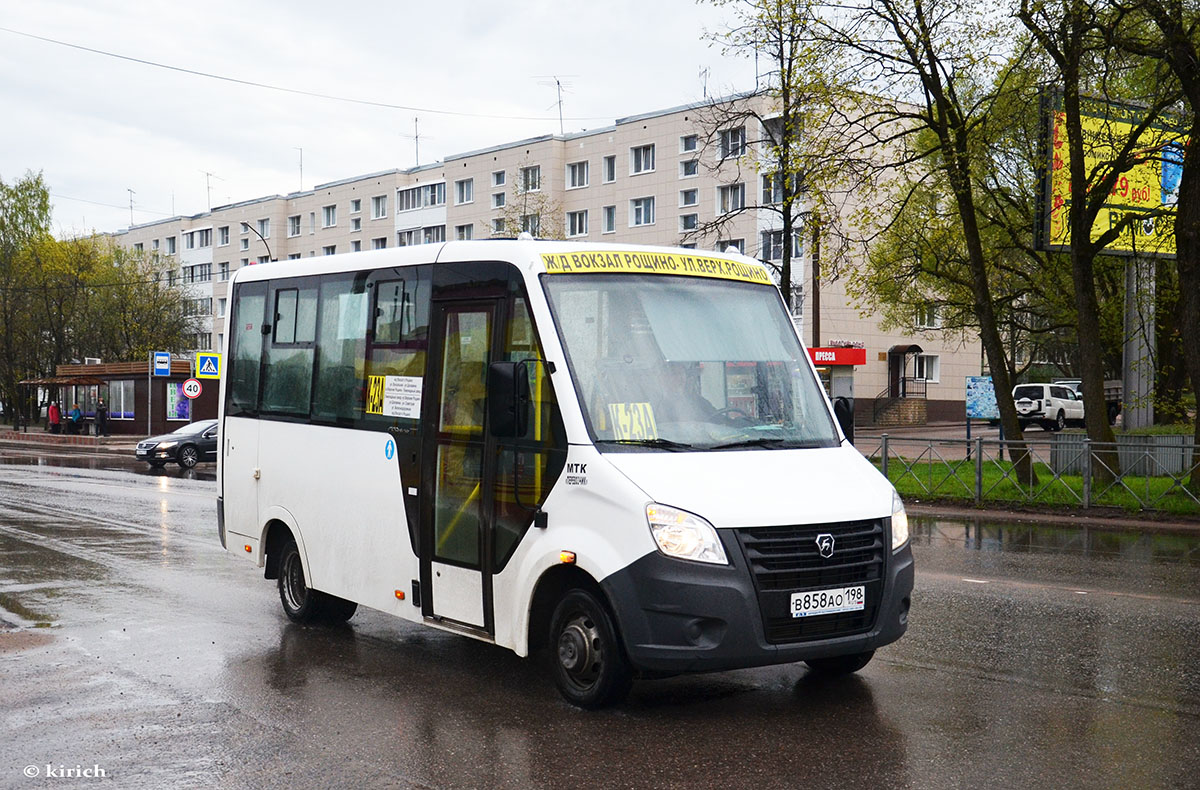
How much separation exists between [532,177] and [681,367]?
58.9 metres

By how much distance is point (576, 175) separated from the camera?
6712 cm

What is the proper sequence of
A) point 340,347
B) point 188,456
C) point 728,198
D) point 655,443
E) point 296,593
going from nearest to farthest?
point 655,443 → point 340,347 → point 296,593 → point 188,456 → point 728,198

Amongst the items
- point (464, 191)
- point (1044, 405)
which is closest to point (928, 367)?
point (1044, 405)

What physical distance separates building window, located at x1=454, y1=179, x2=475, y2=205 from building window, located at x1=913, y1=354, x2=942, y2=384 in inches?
1109

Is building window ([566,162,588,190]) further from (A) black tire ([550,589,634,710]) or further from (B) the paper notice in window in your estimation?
(A) black tire ([550,589,634,710])

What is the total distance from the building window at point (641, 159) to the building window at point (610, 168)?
→ 1.36m

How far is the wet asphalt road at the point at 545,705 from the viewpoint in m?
5.43

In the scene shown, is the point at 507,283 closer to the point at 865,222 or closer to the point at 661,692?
the point at 661,692

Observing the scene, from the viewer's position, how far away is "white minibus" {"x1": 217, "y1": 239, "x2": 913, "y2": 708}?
19.8 feet

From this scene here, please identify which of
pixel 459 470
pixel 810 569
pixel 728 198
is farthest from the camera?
pixel 728 198

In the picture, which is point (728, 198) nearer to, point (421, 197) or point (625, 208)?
point (625, 208)

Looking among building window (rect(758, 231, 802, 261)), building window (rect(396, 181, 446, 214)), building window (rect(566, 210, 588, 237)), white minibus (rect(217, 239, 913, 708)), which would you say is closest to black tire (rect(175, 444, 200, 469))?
building window (rect(758, 231, 802, 261))
